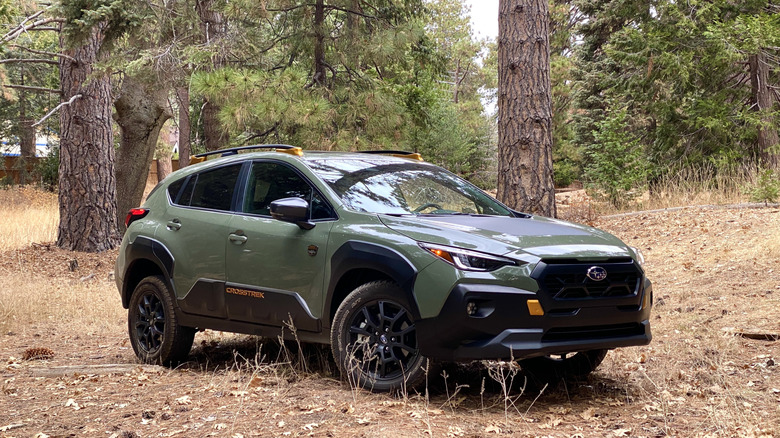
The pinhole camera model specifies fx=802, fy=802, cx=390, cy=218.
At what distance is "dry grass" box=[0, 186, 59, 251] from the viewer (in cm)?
1705

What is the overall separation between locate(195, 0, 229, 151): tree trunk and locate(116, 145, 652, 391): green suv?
6.85 metres

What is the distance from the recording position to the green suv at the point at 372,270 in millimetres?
5023

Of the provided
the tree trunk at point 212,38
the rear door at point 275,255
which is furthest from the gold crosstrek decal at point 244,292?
the tree trunk at point 212,38

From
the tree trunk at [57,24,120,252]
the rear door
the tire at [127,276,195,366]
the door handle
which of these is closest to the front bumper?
the rear door

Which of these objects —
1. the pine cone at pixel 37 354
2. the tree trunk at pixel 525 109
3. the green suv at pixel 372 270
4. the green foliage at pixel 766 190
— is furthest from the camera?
the green foliage at pixel 766 190

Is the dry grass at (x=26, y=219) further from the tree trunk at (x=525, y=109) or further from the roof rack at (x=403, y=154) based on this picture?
the roof rack at (x=403, y=154)

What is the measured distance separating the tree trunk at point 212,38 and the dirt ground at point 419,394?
6794 millimetres

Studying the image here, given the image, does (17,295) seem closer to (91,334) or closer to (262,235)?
(91,334)

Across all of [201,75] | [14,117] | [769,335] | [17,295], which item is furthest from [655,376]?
[14,117]

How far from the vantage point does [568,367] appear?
627 centimetres

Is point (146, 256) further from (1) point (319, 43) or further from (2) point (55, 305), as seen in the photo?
(1) point (319, 43)

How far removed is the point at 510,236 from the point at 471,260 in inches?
16.8

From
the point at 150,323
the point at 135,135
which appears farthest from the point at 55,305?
the point at 135,135

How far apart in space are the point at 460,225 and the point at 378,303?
0.79 meters
